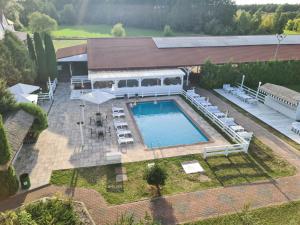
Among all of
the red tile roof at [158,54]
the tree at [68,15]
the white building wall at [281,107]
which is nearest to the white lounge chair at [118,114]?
the red tile roof at [158,54]

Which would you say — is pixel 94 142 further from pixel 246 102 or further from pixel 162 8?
pixel 162 8

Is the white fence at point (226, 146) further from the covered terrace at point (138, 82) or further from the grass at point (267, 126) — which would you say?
the covered terrace at point (138, 82)

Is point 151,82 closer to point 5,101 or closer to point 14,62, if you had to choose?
point 14,62

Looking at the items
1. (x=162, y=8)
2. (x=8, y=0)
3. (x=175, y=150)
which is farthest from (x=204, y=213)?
(x=162, y=8)

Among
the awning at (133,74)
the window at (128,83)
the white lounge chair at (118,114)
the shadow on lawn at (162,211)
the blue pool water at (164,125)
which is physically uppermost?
the awning at (133,74)

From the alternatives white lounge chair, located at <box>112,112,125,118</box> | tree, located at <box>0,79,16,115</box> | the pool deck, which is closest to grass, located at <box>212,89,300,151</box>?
the pool deck

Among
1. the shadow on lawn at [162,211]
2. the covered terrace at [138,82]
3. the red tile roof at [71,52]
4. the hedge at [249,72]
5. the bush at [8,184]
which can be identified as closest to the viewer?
the shadow on lawn at [162,211]
